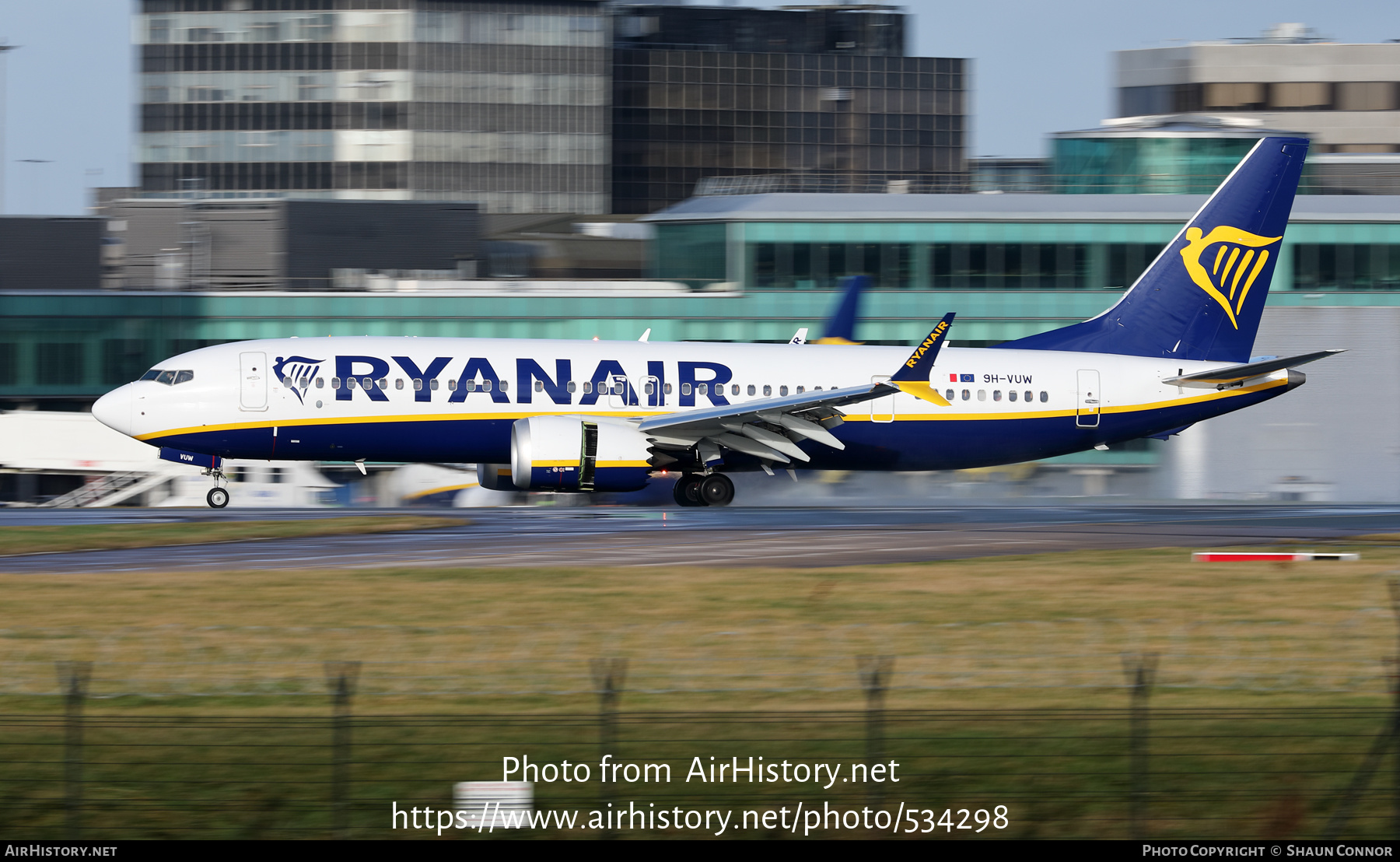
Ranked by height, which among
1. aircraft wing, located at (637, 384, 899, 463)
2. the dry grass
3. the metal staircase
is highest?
aircraft wing, located at (637, 384, 899, 463)

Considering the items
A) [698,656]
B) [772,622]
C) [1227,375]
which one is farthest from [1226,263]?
[698,656]

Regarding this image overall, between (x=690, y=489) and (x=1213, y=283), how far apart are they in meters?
15.9

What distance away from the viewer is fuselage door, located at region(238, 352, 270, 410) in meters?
35.3

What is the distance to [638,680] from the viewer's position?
640 inches

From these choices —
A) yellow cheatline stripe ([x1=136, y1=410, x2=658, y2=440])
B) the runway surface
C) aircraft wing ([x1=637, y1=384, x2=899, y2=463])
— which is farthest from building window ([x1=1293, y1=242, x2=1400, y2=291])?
yellow cheatline stripe ([x1=136, y1=410, x2=658, y2=440])

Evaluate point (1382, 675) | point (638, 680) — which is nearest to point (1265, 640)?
point (1382, 675)

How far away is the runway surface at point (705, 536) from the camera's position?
2753 cm

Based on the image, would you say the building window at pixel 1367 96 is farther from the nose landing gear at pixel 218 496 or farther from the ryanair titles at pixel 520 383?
the nose landing gear at pixel 218 496

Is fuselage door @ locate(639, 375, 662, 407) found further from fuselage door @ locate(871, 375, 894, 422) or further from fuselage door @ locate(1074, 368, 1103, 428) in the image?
fuselage door @ locate(1074, 368, 1103, 428)

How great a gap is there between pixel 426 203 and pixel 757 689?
6902 centimetres

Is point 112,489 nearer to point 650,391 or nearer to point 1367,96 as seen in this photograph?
point 650,391

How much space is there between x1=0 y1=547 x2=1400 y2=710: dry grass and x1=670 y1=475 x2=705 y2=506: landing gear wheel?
11.6 m

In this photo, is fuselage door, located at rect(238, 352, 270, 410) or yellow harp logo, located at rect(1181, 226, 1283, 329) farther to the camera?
yellow harp logo, located at rect(1181, 226, 1283, 329)

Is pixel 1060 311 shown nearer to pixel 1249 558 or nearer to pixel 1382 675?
pixel 1249 558
